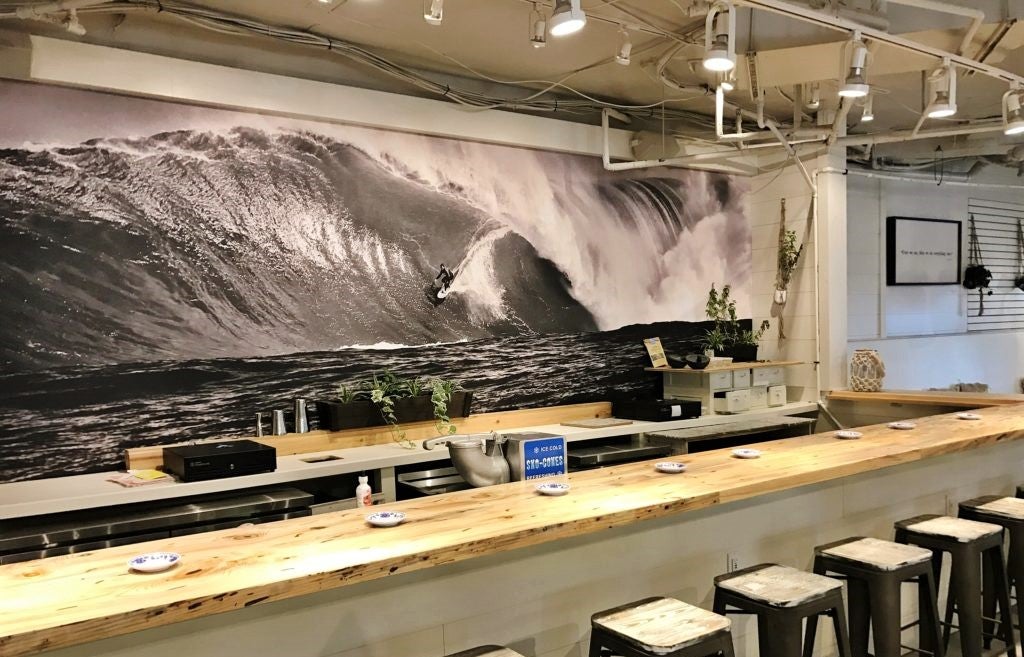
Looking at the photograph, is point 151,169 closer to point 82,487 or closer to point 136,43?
point 136,43

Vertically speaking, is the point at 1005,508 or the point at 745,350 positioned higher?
the point at 745,350

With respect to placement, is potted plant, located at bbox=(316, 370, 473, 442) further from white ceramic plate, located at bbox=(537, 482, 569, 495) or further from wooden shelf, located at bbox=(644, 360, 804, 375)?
white ceramic plate, located at bbox=(537, 482, 569, 495)

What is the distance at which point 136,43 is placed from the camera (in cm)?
361

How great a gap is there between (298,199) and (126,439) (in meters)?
1.41

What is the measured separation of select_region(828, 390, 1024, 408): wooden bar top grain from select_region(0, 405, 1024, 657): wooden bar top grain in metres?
2.42

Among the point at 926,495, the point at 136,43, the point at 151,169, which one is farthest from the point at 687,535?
the point at 136,43

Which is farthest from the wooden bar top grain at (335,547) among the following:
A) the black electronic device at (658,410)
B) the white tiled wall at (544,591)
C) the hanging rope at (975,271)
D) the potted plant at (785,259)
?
the hanging rope at (975,271)

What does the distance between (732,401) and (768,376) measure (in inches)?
19.2

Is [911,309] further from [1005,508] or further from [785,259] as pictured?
[1005,508]

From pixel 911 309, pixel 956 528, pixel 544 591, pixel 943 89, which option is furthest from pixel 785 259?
pixel 544 591

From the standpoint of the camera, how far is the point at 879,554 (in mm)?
2592

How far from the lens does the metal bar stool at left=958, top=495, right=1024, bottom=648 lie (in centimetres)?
308

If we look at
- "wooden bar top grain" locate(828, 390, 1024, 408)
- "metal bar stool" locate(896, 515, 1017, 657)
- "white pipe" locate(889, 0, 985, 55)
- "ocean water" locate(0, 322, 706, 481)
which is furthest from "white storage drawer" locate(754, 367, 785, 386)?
"white pipe" locate(889, 0, 985, 55)

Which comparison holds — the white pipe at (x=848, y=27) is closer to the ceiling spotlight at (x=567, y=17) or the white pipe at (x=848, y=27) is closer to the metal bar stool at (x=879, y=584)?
the ceiling spotlight at (x=567, y=17)
